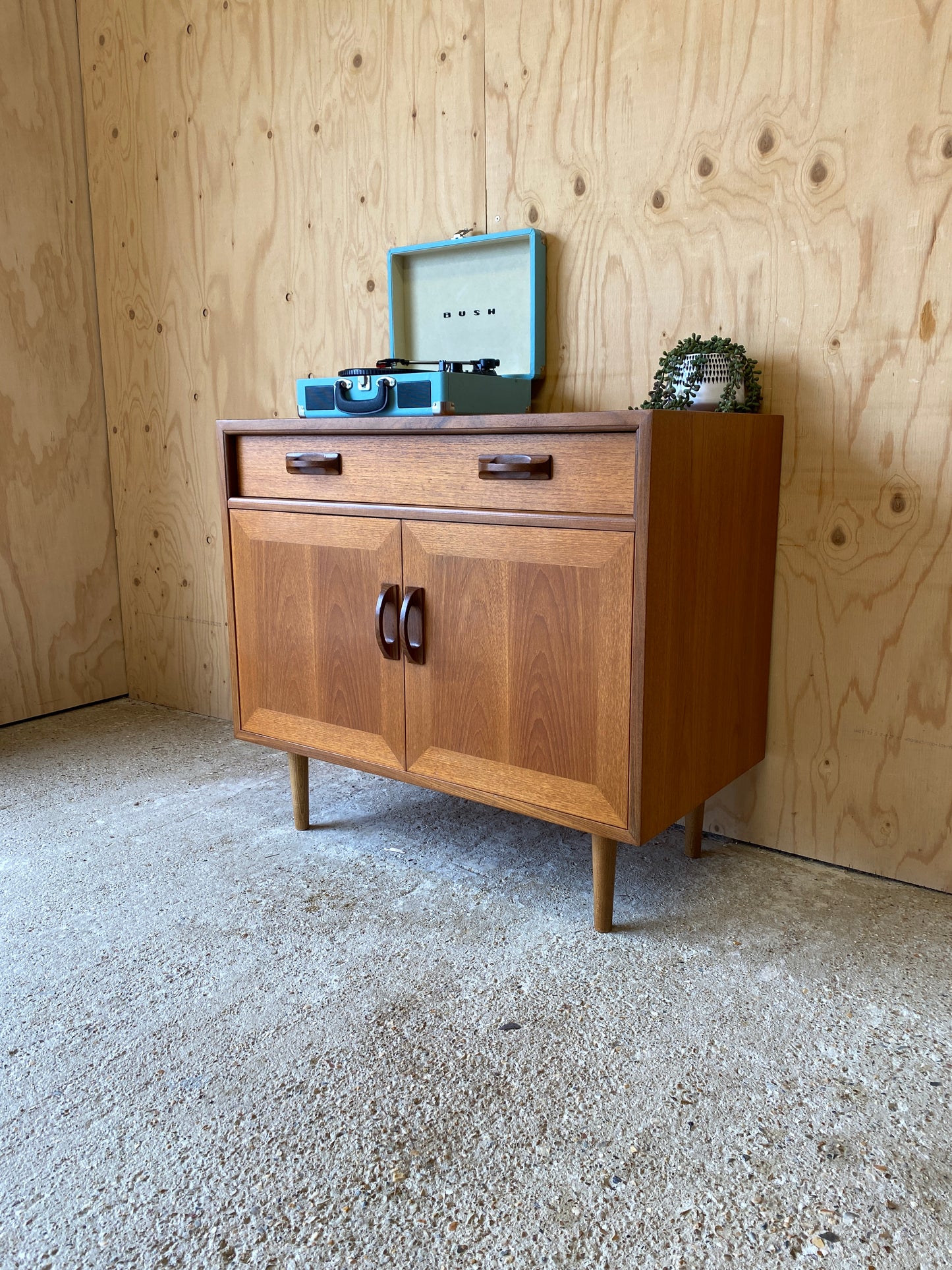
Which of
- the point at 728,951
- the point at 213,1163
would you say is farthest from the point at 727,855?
the point at 213,1163

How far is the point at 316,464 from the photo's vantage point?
1702mm

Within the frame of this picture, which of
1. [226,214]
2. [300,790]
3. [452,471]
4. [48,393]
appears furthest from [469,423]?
[48,393]

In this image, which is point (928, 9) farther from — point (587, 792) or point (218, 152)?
point (218, 152)

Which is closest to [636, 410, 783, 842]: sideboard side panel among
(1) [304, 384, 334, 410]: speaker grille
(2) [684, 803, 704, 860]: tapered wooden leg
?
(2) [684, 803, 704, 860]: tapered wooden leg

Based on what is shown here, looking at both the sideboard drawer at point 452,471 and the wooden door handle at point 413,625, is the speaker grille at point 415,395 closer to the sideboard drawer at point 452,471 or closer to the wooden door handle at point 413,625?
the sideboard drawer at point 452,471

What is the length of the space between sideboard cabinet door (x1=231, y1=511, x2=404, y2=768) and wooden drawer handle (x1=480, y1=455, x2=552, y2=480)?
0.23 meters

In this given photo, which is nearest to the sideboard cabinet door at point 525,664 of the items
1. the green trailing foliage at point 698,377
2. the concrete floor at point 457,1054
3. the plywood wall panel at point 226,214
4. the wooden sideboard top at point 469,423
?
the wooden sideboard top at point 469,423

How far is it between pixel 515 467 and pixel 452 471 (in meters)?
0.13

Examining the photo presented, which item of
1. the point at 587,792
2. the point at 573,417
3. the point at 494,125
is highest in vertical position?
the point at 494,125

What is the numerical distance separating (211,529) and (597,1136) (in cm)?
202

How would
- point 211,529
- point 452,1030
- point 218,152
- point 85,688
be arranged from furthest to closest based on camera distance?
point 85,688 < point 211,529 < point 218,152 < point 452,1030

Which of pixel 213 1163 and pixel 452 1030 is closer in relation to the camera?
pixel 213 1163

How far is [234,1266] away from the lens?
0.92 meters

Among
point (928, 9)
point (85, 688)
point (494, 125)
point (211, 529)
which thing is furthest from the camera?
point (85, 688)
